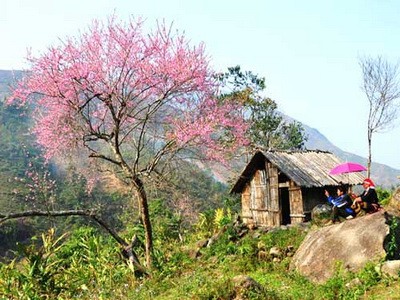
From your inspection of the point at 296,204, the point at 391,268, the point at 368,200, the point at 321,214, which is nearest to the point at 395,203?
the point at 368,200

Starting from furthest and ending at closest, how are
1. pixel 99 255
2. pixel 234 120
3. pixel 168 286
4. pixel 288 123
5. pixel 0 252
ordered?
pixel 0 252, pixel 288 123, pixel 234 120, pixel 99 255, pixel 168 286

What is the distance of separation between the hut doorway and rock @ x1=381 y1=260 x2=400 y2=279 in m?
12.0

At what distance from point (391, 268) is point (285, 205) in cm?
1317

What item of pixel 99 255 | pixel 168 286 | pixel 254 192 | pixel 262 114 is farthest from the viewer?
pixel 262 114

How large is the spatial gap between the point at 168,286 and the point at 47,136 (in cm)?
571

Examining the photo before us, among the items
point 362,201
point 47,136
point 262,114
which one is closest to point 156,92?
point 47,136

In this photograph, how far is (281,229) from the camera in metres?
15.2

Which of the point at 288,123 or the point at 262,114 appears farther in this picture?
the point at 288,123

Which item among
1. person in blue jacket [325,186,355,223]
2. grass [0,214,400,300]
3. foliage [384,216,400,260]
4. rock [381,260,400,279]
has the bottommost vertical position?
grass [0,214,400,300]

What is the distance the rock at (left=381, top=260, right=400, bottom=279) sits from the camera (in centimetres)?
816

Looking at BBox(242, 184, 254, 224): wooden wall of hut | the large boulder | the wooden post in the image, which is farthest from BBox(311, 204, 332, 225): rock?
BBox(242, 184, 254, 224): wooden wall of hut

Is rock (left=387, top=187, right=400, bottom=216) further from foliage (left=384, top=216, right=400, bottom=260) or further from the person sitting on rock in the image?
foliage (left=384, top=216, right=400, bottom=260)

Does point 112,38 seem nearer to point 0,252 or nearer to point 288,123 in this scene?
point 288,123

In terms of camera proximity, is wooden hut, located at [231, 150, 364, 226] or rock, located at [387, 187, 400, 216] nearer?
rock, located at [387, 187, 400, 216]
